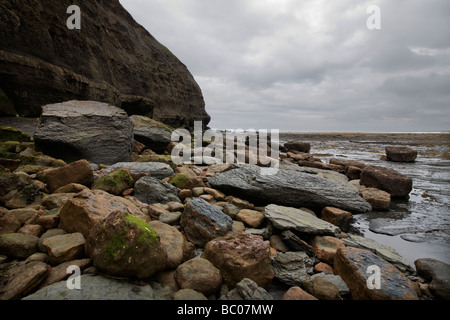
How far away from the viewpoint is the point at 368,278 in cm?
230

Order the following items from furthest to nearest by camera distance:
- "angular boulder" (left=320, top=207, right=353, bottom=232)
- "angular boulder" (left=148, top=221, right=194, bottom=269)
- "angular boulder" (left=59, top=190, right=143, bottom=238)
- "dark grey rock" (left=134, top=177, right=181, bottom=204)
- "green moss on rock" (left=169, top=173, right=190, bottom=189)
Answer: "green moss on rock" (left=169, top=173, right=190, bottom=189) < "angular boulder" (left=320, top=207, right=353, bottom=232) < "dark grey rock" (left=134, top=177, right=181, bottom=204) < "angular boulder" (left=59, top=190, right=143, bottom=238) < "angular boulder" (left=148, top=221, right=194, bottom=269)

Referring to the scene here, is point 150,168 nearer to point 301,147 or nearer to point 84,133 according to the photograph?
point 84,133

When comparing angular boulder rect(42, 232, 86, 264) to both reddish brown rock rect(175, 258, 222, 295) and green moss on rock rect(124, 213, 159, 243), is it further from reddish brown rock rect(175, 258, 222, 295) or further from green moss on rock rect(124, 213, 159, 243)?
reddish brown rock rect(175, 258, 222, 295)

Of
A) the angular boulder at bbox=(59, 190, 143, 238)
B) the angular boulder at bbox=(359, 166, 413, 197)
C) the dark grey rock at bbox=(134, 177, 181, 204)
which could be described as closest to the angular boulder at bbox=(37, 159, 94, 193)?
the dark grey rock at bbox=(134, 177, 181, 204)

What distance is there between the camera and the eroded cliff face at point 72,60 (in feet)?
32.8

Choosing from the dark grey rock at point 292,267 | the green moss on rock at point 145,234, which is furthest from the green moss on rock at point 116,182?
the dark grey rock at point 292,267

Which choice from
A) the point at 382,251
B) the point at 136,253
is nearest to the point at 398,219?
the point at 382,251

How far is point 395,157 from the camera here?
1647 cm

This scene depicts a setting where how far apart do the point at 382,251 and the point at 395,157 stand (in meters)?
16.9

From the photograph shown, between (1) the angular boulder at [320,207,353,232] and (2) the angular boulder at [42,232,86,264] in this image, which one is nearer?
(2) the angular boulder at [42,232,86,264]

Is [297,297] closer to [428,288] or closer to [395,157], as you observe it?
[428,288]

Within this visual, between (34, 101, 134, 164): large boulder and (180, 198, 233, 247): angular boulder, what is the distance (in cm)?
421

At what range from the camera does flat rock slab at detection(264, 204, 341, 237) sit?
3.40m

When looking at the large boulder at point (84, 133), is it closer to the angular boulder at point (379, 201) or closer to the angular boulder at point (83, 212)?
the angular boulder at point (83, 212)
